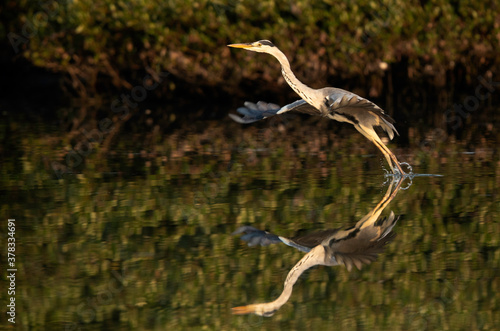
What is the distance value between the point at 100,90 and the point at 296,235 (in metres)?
14.0

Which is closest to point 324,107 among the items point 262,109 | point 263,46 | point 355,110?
point 355,110

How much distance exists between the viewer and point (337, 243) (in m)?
6.75

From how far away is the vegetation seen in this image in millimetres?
17609

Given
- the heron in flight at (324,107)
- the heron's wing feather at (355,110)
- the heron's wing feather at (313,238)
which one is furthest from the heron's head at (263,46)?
the heron's wing feather at (313,238)

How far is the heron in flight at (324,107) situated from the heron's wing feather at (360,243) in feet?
4.78

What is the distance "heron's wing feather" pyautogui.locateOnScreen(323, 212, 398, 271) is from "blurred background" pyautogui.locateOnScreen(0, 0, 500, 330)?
0.11 meters

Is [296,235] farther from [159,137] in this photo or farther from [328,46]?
[328,46]

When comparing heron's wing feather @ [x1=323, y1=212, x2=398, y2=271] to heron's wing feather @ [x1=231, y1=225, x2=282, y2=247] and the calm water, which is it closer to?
the calm water

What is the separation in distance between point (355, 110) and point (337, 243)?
248 centimetres

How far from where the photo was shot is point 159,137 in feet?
44.7

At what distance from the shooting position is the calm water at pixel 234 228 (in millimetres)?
5211

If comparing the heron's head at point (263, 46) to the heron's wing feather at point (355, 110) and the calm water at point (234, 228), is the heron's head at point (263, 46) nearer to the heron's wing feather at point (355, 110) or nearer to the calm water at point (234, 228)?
the heron's wing feather at point (355, 110)

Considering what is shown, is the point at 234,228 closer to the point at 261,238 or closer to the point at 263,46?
the point at 261,238

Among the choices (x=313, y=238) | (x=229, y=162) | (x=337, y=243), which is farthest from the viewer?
(x=229, y=162)
